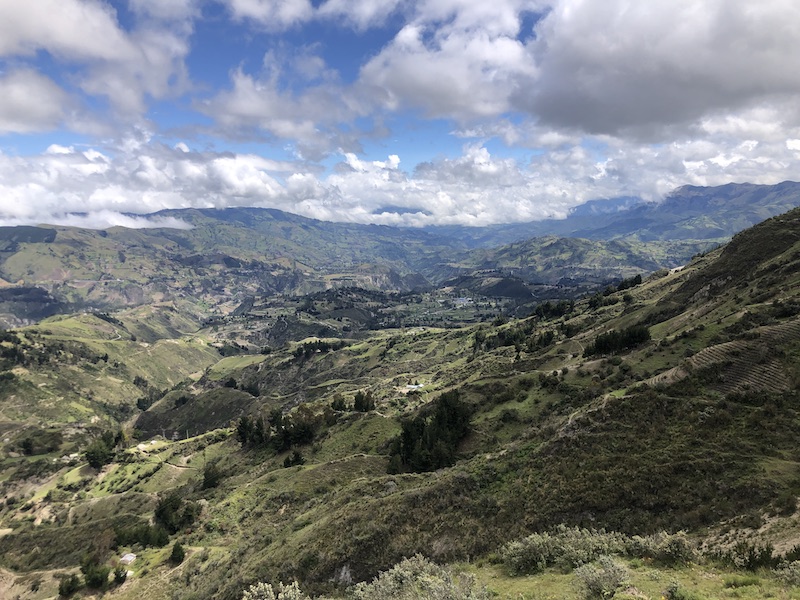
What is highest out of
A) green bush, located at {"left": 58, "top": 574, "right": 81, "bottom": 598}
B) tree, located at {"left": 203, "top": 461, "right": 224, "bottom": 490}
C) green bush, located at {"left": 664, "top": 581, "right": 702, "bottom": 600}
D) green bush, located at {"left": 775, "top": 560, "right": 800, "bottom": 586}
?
green bush, located at {"left": 775, "top": 560, "right": 800, "bottom": 586}

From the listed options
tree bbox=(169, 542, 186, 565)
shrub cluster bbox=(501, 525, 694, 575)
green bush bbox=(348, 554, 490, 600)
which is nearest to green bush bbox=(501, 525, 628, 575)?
shrub cluster bbox=(501, 525, 694, 575)

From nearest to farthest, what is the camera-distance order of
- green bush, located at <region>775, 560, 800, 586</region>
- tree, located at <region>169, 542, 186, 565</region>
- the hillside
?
1. green bush, located at <region>775, 560, 800, 586</region>
2. the hillside
3. tree, located at <region>169, 542, 186, 565</region>

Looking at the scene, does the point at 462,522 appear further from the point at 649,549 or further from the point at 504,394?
the point at 504,394

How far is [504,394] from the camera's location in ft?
248

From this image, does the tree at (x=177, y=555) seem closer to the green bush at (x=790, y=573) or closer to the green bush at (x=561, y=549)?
the green bush at (x=561, y=549)

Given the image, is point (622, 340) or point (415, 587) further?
point (622, 340)

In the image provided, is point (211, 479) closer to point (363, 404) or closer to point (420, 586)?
point (363, 404)

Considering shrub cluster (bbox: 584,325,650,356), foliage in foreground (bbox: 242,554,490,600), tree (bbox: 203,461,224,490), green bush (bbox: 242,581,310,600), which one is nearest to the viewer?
foliage in foreground (bbox: 242,554,490,600)

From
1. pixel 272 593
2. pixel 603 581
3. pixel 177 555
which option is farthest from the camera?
pixel 177 555

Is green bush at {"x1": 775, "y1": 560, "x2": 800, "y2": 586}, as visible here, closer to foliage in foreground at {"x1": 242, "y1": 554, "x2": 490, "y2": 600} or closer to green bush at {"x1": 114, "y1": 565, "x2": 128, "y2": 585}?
foliage in foreground at {"x1": 242, "y1": 554, "x2": 490, "y2": 600}

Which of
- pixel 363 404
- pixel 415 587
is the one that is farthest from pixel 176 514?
pixel 415 587

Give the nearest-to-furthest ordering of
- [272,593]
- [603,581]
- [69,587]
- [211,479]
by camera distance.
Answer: [603,581] < [272,593] < [69,587] < [211,479]

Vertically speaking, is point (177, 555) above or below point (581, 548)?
below

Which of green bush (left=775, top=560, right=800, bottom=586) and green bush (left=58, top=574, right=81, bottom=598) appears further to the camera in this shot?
green bush (left=58, top=574, right=81, bottom=598)
